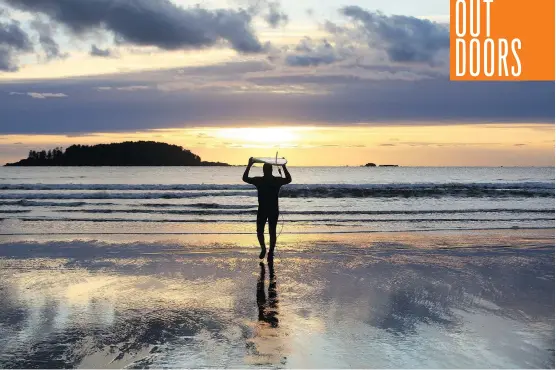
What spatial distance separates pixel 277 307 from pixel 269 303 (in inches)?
11.4

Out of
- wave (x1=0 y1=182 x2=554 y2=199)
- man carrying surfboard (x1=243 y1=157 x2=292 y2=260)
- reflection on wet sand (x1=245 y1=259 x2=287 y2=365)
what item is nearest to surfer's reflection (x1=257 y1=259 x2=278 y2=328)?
reflection on wet sand (x1=245 y1=259 x2=287 y2=365)

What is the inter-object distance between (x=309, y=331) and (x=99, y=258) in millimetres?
7389

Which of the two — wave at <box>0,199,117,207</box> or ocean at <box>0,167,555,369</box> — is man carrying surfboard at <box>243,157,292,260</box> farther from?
wave at <box>0,199,117,207</box>

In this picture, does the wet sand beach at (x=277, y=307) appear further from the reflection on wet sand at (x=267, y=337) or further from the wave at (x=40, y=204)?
the wave at (x=40, y=204)

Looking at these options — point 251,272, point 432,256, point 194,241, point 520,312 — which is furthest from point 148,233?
point 520,312

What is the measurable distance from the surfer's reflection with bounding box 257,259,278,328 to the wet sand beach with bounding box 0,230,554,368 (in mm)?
27

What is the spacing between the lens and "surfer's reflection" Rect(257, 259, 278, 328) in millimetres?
7539

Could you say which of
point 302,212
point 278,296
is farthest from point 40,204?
point 278,296

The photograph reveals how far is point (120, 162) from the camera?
137m

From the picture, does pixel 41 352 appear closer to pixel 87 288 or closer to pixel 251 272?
pixel 87 288

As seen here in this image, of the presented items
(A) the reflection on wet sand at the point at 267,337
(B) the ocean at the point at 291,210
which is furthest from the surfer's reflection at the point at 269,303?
(B) the ocean at the point at 291,210

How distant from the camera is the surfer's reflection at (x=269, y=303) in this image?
7539 millimetres

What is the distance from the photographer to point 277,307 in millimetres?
8227

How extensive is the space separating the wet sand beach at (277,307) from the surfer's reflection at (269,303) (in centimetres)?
3
